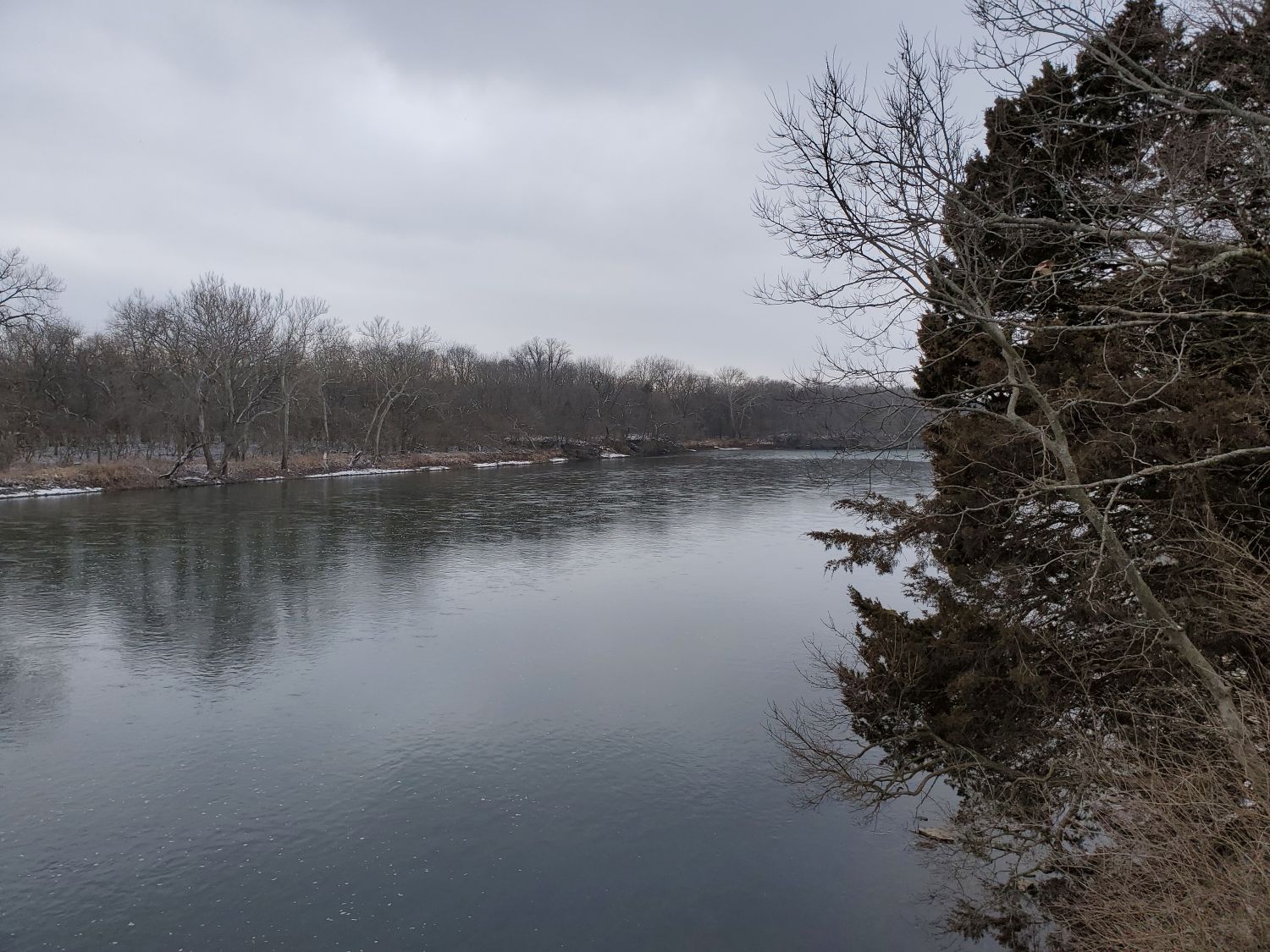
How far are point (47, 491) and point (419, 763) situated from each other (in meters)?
35.2

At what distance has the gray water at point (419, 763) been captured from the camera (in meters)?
6.65

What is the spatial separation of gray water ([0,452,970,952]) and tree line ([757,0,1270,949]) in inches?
55.7

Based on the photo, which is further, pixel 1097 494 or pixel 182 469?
pixel 182 469

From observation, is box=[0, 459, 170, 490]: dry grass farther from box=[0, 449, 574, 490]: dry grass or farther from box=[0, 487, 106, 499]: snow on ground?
box=[0, 487, 106, 499]: snow on ground

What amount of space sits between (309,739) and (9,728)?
13.1 feet

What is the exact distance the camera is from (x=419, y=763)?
30.6ft

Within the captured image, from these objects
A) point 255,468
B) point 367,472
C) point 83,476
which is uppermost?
point 255,468

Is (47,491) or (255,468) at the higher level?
(255,468)

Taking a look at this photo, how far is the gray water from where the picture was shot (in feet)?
21.8

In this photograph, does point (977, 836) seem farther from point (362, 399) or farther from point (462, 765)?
point (362, 399)

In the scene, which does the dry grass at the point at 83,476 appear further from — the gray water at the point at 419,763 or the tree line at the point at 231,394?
the gray water at the point at 419,763

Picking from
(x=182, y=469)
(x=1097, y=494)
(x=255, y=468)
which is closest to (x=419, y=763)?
(x=1097, y=494)

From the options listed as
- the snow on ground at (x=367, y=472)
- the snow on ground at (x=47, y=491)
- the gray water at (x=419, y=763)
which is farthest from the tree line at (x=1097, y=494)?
the snow on ground at (x=367, y=472)

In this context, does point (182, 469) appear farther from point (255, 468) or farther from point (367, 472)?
point (367, 472)
